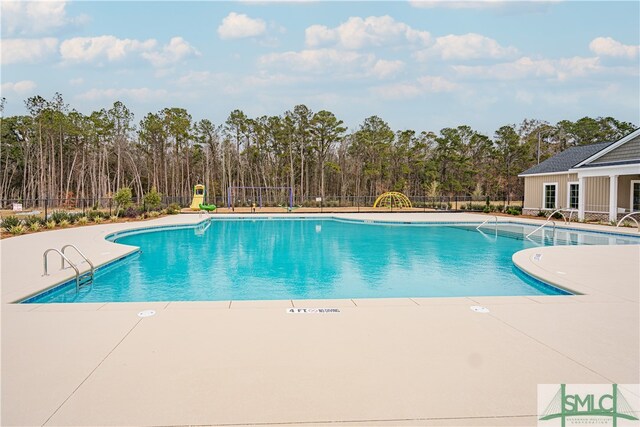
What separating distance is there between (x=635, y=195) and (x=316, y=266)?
15.9m

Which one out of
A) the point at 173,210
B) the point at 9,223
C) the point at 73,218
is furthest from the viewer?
the point at 173,210

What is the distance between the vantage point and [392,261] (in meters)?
9.60

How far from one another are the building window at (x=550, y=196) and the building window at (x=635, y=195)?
327 cm

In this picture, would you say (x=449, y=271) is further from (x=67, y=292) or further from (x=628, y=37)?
(x=628, y=37)

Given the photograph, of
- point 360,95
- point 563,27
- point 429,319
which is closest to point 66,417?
point 429,319

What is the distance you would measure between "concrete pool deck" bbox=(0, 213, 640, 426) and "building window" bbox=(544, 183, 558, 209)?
17.3 meters

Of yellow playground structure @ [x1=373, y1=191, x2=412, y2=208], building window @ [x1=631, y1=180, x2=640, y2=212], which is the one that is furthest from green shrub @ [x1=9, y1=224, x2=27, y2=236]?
building window @ [x1=631, y1=180, x2=640, y2=212]

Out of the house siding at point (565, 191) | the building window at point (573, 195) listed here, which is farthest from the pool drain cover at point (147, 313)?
the building window at point (573, 195)

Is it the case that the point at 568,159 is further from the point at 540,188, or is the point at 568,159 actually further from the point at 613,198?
the point at 613,198

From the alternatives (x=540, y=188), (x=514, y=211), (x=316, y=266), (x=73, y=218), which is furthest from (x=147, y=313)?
(x=514, y=211)

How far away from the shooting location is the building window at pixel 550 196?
20.7m

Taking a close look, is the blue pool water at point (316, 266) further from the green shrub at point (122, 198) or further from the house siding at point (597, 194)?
the house siding at point (597, 194)

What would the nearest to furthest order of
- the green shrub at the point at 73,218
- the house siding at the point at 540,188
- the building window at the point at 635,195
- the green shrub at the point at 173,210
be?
the green shrub at the point at 73,218 → the building window at the point at 635,195 → the house siding at the point at 540,188 → the green shrub at the point at 173,210

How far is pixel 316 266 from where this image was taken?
29.8 feet
